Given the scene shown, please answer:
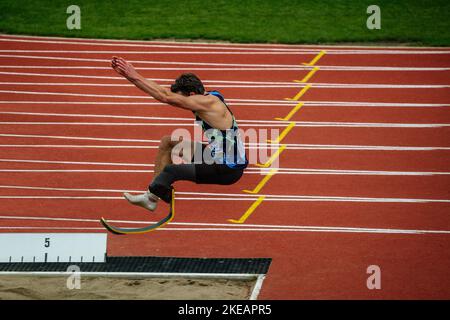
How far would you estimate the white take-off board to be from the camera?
724 centimetres

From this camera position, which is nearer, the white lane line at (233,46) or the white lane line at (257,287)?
the white lane line at (257,287)

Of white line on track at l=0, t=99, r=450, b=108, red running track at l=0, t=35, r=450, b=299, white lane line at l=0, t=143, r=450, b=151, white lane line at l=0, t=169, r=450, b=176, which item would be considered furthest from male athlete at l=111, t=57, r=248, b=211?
white line on track at l=0, t=99, r=450, b=108

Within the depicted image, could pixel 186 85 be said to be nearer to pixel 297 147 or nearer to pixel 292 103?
pixel 297 147

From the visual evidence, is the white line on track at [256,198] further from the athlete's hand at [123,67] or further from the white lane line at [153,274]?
the athlete's hand at [123,67]

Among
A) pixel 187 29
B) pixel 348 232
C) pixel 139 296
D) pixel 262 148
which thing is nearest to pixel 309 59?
pixel 187 29

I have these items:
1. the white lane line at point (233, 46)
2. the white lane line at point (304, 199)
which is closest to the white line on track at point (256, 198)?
the white lane line at point (304, 199)

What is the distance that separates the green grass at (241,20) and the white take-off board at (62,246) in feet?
30.4

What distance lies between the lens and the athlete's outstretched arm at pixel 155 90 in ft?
22.2

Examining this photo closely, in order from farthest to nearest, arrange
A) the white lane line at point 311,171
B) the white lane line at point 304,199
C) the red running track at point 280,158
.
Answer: the white lane line at point 311,171, the white lane line at point 304,199, the red running track at point 280,158

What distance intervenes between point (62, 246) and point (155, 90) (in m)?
1.58

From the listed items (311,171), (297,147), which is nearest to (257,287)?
(311,171)

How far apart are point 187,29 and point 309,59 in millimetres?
2832

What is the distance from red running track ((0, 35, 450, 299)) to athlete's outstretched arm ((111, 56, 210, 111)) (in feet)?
5.72

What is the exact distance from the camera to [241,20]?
56.3ft
